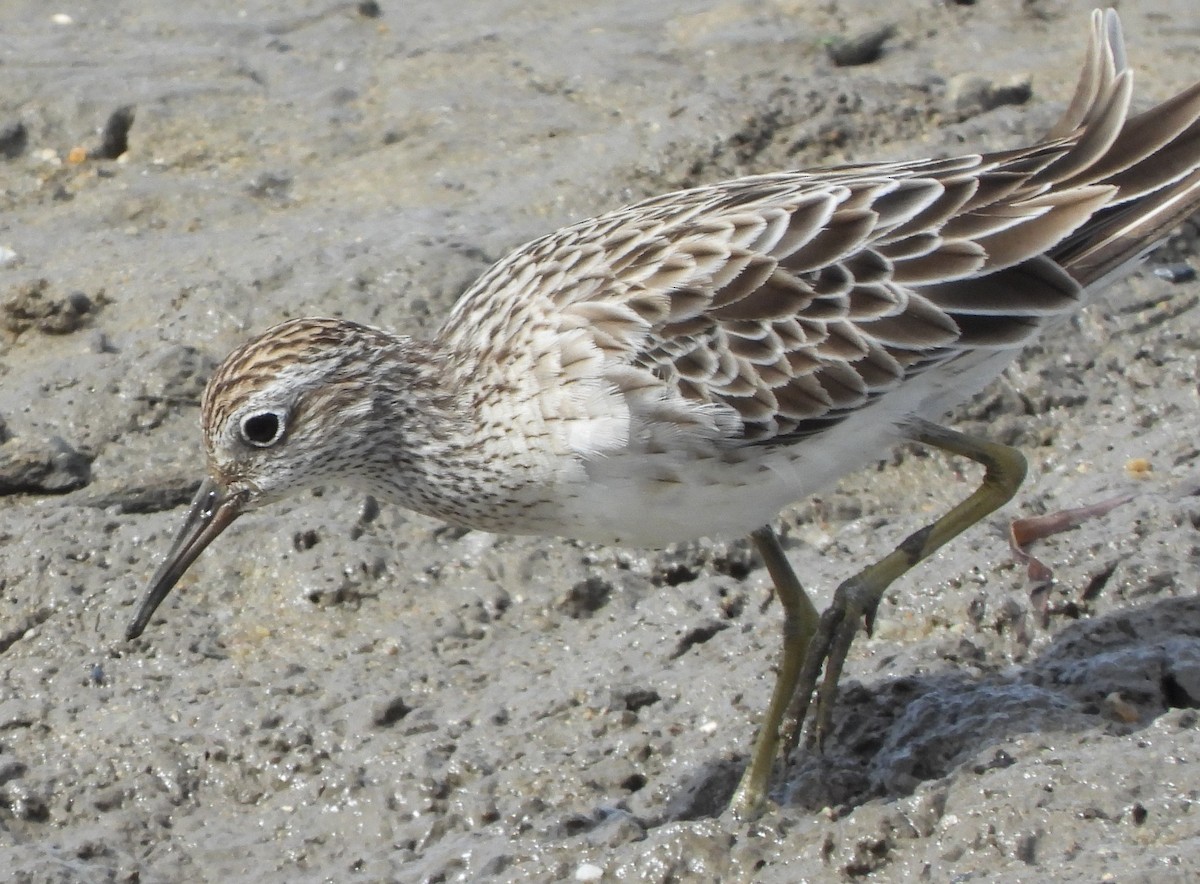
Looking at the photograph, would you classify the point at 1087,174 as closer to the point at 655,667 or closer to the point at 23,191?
the point at 655,667

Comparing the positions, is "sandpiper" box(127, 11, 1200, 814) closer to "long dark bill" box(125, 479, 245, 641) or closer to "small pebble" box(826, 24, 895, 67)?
"long dark bill" box(125, 479, 245, 641)

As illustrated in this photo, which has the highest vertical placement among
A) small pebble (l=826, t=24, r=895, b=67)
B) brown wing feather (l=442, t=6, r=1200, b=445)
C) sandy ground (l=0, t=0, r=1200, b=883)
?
brown wing feather (l=442, t=6, r=1200, b=445)

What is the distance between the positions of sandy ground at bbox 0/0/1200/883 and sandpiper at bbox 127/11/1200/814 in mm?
519

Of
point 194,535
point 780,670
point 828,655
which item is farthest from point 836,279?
point 194,535

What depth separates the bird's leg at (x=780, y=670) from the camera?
20.4ft

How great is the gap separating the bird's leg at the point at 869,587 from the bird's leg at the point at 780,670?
0.07 metres

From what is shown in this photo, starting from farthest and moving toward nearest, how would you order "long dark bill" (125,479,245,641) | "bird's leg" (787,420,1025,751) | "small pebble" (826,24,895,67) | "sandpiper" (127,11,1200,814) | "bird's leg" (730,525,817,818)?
1. "small pebble" (826,24,895,67)
2. "long dark bill" (125,479,245,641)
3. "bird's leg" (787,420,1025,751)
4. "bird's leg" (730,525,817,818)
5. "sandpiper" (127,11,1200,814)

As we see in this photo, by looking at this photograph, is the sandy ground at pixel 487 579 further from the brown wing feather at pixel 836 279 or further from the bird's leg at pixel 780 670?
the brown wing feather at pixel 836 279

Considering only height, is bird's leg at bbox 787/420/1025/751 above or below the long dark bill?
above

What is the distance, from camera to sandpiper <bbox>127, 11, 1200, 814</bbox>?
235 inches

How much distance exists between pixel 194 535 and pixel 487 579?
1.39 meters

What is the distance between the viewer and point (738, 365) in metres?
6.05

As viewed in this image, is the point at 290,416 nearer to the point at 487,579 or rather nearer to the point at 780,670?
the point at 487,579

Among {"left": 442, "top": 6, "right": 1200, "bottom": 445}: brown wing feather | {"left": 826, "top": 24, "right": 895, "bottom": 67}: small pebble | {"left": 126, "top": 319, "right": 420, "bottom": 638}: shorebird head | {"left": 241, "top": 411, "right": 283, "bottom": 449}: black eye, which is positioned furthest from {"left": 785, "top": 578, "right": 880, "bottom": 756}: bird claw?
{"left": 826, "top": 24, "right": 895, "bottom": 67}: small pebble
